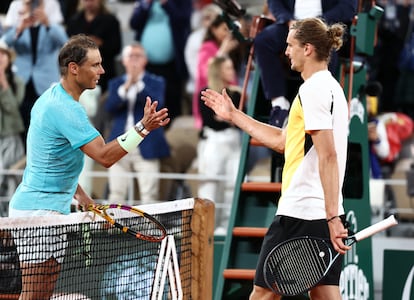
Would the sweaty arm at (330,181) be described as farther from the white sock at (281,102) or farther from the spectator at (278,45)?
the white sock at (281,102)

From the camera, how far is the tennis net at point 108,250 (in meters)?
6.53

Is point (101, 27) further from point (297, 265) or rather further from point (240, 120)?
point (297, 265)

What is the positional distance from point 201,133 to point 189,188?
2.10ft

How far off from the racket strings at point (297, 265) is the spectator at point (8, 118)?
702 cm

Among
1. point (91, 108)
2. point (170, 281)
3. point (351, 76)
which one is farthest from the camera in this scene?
point (91, 108)

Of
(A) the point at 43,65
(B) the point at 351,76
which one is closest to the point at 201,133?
(A) the point at 43,65

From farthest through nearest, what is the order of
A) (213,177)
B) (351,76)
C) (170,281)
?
(213,177) → (351,76) → (170,281)

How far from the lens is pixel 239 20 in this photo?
963 centimetres

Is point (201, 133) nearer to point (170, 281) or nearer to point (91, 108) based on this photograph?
point (91, 108)

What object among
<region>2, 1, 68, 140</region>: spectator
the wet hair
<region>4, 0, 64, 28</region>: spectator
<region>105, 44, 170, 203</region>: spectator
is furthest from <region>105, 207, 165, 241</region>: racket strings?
<region>4, 0, 64, 28</region>: spectator

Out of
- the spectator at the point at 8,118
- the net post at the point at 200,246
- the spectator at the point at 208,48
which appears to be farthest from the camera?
the spectator at the point at 208,48

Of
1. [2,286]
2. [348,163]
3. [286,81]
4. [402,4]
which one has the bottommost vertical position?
[2,286]

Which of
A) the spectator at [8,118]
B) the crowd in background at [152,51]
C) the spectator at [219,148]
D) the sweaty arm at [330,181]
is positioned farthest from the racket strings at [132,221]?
the spectator at [8,118]

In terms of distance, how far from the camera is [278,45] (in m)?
8.76
